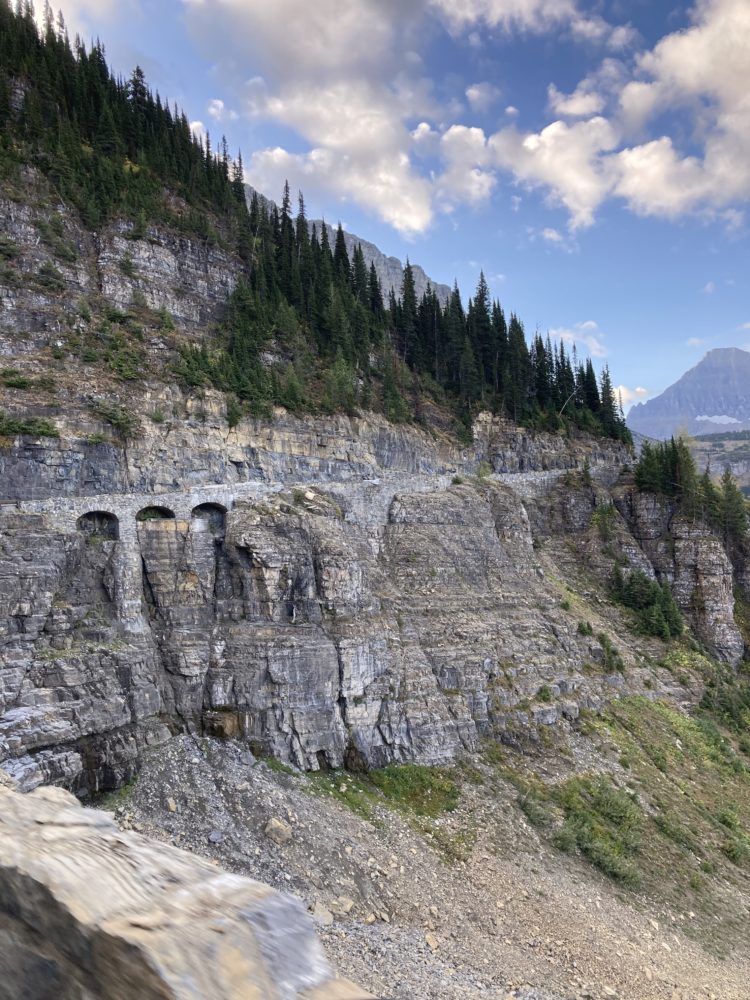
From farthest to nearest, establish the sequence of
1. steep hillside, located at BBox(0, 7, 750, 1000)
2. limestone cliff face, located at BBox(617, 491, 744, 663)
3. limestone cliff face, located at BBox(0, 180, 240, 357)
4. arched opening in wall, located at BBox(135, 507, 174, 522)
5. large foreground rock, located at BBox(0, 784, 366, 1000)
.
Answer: limestone cliff face, located at BBox(617, 491, 744, 663) < limestone cliff face, located at BBox(0, 180, 240, 357) < arched opening in wall, located at BBox(135, 507, 174, 522) < steep hillside, located at BBox(0, 7, 750, 1000) < large foreground rock, located at BBox(0, 784, 366, 1000)

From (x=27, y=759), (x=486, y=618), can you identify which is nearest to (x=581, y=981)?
(x=486, y=618)

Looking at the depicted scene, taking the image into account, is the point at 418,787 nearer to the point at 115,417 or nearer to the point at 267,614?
the point at 267,614

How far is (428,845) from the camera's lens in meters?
22.5

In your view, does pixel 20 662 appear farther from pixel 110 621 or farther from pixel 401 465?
pixel 401 465

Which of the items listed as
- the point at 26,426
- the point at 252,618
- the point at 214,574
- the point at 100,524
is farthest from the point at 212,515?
the point at 26,426

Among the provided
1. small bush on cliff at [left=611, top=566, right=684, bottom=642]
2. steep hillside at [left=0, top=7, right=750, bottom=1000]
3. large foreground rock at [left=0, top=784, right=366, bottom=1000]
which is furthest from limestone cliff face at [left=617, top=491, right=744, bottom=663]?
large foreground rock at [left=0, top=784, right=366, bottom=1000]

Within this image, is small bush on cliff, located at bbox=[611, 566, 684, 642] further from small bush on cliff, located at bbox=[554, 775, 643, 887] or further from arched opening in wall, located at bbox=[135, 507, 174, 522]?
arched opening in wall, located at bbox=[135, 507, 174, 522]

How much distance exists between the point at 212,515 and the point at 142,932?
27178mm

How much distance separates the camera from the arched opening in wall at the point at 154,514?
89.3ft

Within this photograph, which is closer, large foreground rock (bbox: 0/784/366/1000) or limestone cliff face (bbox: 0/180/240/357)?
large foreground rock (bbox: 0/784/366/1000)

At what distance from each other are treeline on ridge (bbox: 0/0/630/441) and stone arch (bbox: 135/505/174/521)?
8056 mm

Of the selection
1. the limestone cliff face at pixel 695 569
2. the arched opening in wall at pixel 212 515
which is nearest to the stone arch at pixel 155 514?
the arched opening in wall at pixel 212 515

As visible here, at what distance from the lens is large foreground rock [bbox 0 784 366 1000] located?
3.82 m

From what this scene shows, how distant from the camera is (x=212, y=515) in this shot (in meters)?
30.0
